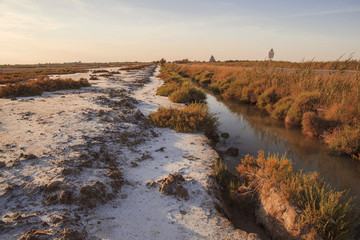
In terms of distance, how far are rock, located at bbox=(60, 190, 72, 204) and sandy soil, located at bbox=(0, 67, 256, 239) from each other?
14mm

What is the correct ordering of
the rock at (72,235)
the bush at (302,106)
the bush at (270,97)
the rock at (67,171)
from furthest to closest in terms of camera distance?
the bush at (270,97)
the bush at (302,106)
the rock at (67,171)
the rock at (72,235)

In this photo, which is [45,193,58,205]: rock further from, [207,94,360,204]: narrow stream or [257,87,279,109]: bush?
[257,87,279,109]: bush

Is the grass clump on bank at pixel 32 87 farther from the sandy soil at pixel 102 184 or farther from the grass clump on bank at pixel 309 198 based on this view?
the grass clump on bank at pixel 309 198

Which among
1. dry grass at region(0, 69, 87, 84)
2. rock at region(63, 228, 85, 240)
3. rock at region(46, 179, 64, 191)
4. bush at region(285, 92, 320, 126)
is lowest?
rock at region(63, 228, 85, 240)

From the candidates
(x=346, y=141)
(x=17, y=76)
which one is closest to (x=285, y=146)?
(x=346, y=141)

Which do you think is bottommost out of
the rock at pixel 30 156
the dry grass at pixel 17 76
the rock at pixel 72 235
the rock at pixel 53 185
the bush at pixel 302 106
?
the rock at pixel 72 235

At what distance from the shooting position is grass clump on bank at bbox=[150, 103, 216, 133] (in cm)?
659

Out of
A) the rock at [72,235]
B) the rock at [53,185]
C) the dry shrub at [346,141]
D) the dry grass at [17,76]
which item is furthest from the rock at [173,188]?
the dry grass at [17,76]

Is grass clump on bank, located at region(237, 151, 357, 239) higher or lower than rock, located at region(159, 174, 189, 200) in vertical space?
higher

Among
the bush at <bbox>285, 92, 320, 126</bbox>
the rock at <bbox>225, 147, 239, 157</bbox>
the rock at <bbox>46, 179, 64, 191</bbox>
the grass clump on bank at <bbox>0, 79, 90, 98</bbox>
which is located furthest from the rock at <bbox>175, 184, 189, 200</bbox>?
the grass clump on bank at <bbox>0, 79, 90, 98</bbox>

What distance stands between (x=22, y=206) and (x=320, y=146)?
25.3 ft

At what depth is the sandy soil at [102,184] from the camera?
261 cm

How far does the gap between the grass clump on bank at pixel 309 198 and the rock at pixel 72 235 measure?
277 centimetres

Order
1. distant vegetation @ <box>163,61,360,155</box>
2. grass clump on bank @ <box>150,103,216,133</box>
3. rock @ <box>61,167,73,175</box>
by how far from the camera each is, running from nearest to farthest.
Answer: rock @ <box>61,167,73,175</box>
distant vegetation @ <box>163,61,360,155</box>
grass clump on bank @ <box>150,103,216,133</box>
